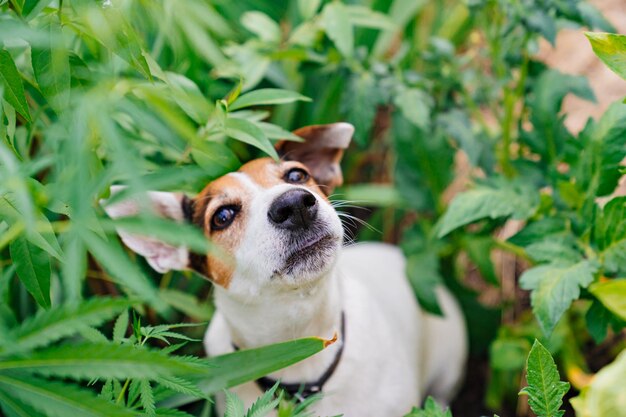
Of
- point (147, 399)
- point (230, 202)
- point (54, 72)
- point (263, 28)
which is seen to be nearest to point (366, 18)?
point (263, 28)

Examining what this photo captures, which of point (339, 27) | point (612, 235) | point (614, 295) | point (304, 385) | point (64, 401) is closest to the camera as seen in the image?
point (64, 401)

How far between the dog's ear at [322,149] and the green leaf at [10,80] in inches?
29.7

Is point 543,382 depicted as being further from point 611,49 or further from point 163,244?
point 163,244

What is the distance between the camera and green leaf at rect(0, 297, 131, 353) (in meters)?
1.08

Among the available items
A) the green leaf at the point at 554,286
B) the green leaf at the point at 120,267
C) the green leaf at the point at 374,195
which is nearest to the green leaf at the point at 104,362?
the green leaf at the point at 120,267

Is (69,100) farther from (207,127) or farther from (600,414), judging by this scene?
(600,414)

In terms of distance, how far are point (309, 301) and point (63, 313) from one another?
2.39 ft

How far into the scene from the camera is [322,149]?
1.93 m

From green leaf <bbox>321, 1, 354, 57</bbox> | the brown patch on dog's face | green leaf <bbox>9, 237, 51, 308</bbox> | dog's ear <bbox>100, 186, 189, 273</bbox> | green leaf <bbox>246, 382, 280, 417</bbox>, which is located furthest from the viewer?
green leaf <bbox>321, 1, 354, 57</bbox>

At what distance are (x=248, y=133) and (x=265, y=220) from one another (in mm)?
228

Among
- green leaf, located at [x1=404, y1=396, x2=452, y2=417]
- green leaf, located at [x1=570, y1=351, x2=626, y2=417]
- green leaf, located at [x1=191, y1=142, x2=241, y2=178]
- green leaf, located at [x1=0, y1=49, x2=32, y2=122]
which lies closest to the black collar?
green leaf, located at [x1=404, y1=396, x2=452, y2=417]

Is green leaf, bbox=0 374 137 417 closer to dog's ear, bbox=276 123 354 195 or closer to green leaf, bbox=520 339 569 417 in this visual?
green leaf, bbox=520 339 569 417

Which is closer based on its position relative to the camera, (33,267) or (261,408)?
(261,408)

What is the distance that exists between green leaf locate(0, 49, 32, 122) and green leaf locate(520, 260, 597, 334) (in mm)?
1260
